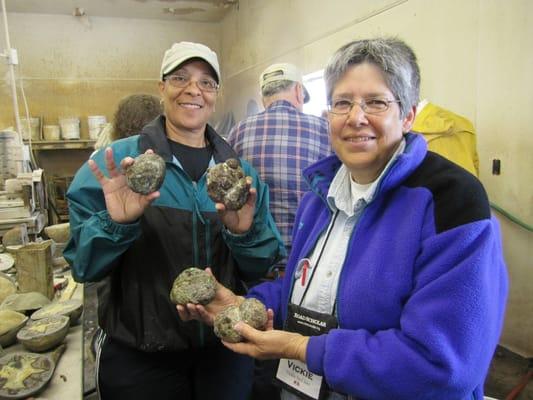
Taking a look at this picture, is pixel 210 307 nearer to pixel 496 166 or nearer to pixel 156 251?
pixel 156 251

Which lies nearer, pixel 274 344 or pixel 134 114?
pixel 274 344

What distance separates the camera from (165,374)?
1293 mm

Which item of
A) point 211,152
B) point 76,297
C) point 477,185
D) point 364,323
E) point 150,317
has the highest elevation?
point 211,152

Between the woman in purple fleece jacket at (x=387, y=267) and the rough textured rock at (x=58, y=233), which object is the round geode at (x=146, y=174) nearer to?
the woman in purple fleece jacket at (x=387, y=267)

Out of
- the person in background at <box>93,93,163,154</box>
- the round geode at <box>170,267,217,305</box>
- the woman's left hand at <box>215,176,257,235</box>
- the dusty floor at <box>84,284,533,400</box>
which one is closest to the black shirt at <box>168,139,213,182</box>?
the woman's left hand at <box>215,176,257,235</box>

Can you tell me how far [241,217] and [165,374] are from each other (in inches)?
22.0

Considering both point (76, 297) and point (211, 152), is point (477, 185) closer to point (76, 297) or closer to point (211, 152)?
point (211, 152)

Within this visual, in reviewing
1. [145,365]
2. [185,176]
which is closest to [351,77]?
[185,176]

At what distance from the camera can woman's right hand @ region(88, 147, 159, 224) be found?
1.17 metres

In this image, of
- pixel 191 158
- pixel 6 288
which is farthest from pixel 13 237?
pixel 191 158

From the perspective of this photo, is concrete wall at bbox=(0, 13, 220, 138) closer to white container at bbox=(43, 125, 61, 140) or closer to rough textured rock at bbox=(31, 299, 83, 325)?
white container at bbox=(43, 125, 61, 140)

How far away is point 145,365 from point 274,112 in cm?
136

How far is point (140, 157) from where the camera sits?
3.99ft

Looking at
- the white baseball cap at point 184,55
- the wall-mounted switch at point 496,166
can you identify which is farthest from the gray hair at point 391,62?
the wall-mounted switch at point 496,166
